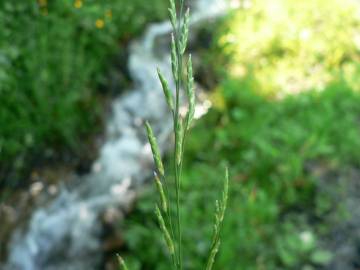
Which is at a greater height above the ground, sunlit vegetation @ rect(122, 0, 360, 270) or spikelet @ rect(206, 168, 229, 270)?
spikelet @ rect(206, 168, 229, 270)

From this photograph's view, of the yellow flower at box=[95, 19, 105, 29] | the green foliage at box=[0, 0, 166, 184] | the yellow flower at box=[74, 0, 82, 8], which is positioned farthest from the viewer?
the yellow flower at box=[95, 19, 105, 29]

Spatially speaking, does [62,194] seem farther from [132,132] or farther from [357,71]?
[357,71]

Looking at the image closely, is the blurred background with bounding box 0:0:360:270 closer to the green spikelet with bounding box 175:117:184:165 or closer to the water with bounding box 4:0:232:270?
the water with bounding box 4:0:232:270

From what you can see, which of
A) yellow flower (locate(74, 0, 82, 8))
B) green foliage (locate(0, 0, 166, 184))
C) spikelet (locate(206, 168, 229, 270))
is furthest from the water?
spikelet (locate(206, 168, 229, 270))

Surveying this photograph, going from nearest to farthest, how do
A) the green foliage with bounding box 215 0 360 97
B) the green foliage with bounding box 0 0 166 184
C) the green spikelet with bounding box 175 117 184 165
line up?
the green spikelet with bounding box 175 117 184 165 → the green foliage with bounding box 0 0 166 184 → the green foliage with bounding box 215 0 360 97

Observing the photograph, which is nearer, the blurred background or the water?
the blurred background

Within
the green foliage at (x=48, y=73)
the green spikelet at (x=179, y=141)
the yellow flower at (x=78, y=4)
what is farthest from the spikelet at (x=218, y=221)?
the yellow flower at (x=78, y=4)

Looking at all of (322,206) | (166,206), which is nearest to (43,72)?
(322,206)

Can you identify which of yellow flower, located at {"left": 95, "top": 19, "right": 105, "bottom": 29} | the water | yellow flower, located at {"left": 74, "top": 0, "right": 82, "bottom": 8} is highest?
yellow flower, located at {"left": 74, "top": 0, "right": 82, "bottom": 8}
